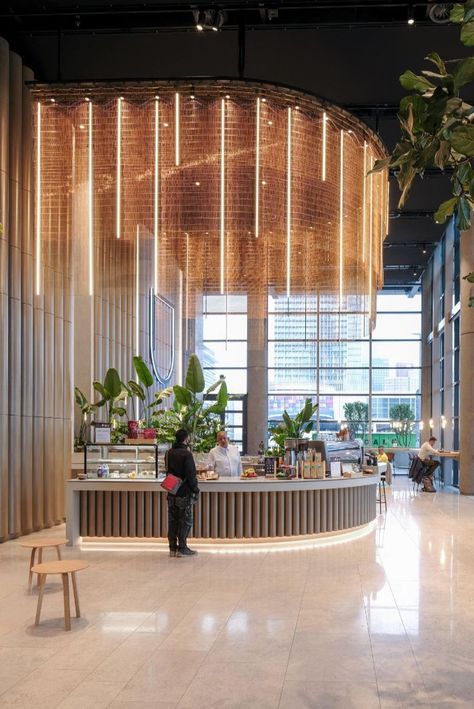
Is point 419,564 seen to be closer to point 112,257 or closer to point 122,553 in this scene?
point 122,553

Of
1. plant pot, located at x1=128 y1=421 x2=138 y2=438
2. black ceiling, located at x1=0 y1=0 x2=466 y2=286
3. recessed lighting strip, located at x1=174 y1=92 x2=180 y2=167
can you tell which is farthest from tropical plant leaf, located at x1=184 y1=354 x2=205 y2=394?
recessed lighting strip, located at x1=174 y1=92 x2=180 y2=167

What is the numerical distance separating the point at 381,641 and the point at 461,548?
448 centimetres

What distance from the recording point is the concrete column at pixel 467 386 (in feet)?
54.0

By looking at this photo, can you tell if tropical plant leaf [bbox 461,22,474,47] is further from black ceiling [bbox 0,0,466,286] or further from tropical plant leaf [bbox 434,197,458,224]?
black ceiling [bbox 0,0,466,286]

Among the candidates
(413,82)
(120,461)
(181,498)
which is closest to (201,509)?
(181,498)

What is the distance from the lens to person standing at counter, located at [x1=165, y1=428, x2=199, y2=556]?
8.09m

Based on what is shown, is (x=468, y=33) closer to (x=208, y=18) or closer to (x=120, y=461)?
(x=208, y=18)

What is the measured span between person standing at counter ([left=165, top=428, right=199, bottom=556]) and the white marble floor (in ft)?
0.84

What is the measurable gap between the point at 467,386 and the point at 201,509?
31.5 ft

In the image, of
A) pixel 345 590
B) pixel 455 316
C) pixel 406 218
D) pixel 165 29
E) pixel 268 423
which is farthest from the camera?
pixel 268 423

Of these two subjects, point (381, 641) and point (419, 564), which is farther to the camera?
point (419, 564)

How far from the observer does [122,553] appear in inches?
332

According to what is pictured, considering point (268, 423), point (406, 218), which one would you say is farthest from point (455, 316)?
point (268, 423)

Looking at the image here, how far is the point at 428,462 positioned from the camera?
1736cm
